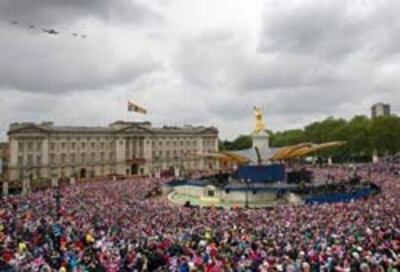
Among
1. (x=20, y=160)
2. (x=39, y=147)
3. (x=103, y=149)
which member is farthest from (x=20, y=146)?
Result: (x=103, y=149)

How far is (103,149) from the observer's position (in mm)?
118750

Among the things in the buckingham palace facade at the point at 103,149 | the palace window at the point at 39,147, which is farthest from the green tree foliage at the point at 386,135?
the palace window at the point at 39,147

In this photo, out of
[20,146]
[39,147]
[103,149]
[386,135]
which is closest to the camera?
[386,135]

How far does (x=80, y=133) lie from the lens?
378ft

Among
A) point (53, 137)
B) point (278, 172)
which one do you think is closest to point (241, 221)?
point (278, 172)

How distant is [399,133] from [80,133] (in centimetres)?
7288

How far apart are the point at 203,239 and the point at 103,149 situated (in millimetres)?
101568

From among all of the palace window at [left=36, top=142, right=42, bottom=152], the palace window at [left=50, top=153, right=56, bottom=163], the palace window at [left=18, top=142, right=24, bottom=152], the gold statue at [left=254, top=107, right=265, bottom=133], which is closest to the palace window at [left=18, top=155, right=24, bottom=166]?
the palace window at [left=18, top=142, right=24, bottom=152]

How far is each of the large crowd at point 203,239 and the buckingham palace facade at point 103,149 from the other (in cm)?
7004

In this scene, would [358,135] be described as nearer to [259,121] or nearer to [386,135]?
[386,135]

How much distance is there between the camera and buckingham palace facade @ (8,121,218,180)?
10462cm

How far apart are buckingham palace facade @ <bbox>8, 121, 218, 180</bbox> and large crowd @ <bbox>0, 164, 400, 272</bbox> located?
2757 inches

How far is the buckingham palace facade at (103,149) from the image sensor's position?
343 ft

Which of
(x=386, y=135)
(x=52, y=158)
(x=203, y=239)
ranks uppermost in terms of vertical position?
(x=386, y=135)
